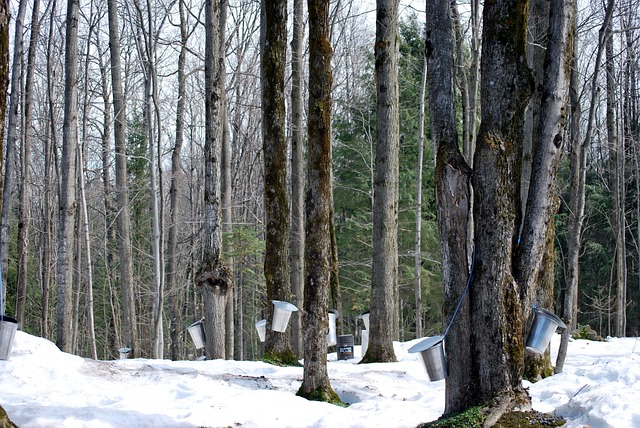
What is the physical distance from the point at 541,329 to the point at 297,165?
909cm

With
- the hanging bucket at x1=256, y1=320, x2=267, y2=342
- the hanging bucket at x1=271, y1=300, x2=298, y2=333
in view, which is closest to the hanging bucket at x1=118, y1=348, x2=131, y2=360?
the hanging bucket at x1=256, y1=320, x2=267, y2=342

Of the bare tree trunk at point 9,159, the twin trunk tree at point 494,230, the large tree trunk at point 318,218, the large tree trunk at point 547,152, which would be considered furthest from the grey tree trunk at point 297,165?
the twin trunk tree at point 494,230

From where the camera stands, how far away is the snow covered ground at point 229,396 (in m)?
5.21

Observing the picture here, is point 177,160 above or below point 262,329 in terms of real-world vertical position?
above

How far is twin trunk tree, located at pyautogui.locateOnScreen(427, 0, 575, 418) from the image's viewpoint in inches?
199

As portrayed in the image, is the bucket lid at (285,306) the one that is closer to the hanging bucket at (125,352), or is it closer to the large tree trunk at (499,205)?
the large tree trunk at (499,205)

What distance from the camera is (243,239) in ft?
50.1

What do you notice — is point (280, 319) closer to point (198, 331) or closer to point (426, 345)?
point (198, 331)

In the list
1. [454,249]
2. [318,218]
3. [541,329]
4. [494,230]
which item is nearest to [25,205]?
[318,218]

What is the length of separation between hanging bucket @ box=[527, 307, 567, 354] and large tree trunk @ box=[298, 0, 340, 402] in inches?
85.2

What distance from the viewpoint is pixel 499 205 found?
5.10m

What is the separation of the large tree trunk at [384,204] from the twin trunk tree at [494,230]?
177 inches

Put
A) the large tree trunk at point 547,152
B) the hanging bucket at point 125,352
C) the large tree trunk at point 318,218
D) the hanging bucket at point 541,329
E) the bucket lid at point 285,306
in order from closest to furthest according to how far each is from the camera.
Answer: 1. the hanging bucket at point 541,329
2. the large tree trunk at point 547,152
3. the large tree trunk at point 318,218
4. the bucket lid at point 285,306
5. the hanging bucket at point 125,352

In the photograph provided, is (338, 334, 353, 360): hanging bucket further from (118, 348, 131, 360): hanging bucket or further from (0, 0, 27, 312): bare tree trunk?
(0, 0, 27, 312): bare tree trunk
